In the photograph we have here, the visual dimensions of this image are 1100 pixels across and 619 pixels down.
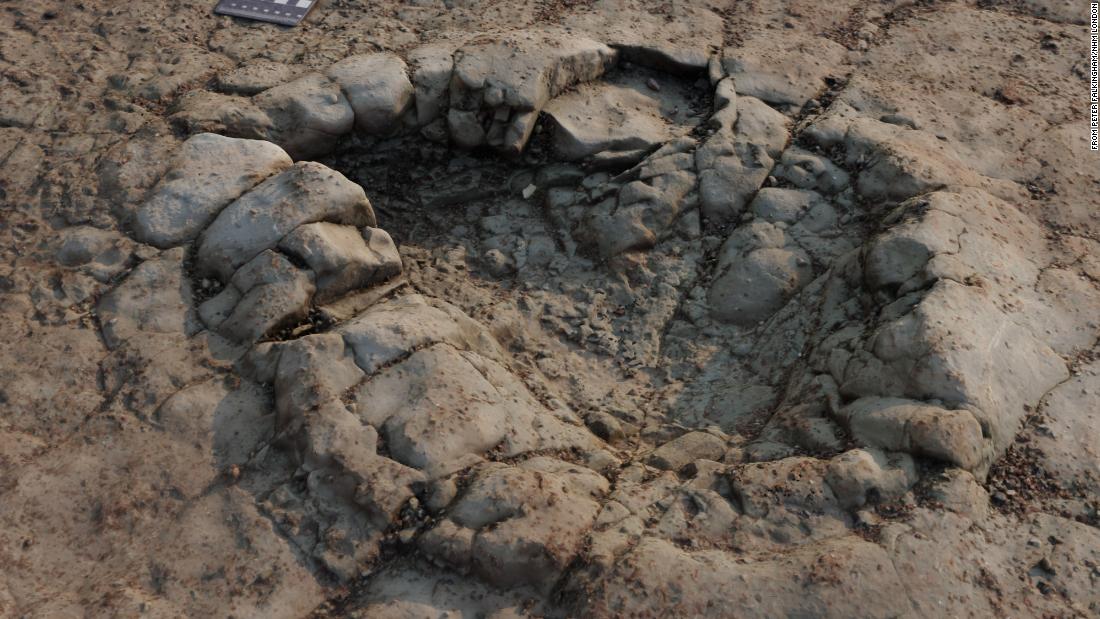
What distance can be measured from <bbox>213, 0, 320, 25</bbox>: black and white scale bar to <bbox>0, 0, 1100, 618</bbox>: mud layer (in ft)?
0.31

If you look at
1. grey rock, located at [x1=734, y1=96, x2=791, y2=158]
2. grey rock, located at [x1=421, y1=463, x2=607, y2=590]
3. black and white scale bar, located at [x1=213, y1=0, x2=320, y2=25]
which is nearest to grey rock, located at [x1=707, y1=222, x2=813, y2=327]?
grey rock, located at [x1=734, y1=96, x2=791, y2=158]

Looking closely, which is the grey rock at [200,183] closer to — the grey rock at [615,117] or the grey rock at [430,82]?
the grey rock at [430,82]

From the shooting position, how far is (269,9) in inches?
184

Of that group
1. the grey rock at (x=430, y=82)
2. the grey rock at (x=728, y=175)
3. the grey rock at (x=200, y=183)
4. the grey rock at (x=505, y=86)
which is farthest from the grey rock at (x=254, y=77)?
the grey rock at (x=728, y=175)

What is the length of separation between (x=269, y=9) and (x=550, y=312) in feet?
7.55

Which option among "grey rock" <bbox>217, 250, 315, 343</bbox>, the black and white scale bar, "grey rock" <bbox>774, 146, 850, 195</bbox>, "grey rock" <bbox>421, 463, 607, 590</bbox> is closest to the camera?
"grey rock" <bbox>421, 463, 607, 590</bbox>

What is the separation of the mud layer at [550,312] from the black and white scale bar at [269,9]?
94mm

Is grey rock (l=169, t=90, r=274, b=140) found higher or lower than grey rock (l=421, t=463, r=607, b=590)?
higher

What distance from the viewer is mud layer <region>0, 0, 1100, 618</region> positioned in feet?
8.55

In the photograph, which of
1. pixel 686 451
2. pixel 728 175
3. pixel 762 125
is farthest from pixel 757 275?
pixel 686 451

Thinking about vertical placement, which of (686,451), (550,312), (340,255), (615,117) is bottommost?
(550,312)

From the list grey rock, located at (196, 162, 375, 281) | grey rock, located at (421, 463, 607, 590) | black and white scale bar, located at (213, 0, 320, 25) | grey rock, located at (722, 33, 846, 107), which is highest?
grey rock, located at (722, 33, 846, 107)

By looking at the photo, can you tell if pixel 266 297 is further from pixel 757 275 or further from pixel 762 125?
pixel 762 125

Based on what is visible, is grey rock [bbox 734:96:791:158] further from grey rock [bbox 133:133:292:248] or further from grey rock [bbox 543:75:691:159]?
grey rock [bbox 133:133:292:248]
